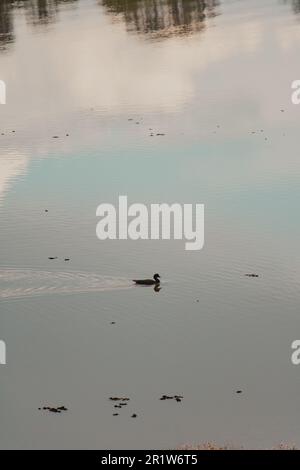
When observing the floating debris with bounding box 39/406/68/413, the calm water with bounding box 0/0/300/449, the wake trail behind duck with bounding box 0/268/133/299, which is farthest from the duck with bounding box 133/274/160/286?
the floating debris with bounding box 39/406/68/413

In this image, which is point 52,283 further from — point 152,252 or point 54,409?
point 54,409

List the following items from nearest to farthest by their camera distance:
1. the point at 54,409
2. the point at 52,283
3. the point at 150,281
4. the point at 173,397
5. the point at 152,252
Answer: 1. the point at 54,409
2. the point at 173,397
3. the point at 150,281
4. the point at 52,283
5. the point at 152,252

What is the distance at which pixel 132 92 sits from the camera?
53.2m

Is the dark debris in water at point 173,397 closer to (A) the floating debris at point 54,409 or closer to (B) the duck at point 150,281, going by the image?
(A) the floating debris at point 54,409

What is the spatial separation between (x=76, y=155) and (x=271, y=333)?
61.3 ft

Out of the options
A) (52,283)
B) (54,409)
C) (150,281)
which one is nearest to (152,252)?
(150,281)

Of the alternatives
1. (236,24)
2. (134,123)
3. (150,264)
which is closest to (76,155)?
(134,123)

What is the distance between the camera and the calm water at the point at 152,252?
22.2 metres

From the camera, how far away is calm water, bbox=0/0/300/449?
2216 centimetres

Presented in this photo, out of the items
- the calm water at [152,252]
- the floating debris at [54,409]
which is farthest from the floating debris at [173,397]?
the floating debris at [54,409]

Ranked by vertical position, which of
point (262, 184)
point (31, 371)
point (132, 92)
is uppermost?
point (132, 92)

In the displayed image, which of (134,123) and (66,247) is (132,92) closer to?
(134,123)

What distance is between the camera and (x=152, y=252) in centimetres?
3123

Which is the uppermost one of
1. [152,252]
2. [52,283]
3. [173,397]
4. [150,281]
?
[152,252]
